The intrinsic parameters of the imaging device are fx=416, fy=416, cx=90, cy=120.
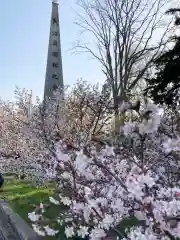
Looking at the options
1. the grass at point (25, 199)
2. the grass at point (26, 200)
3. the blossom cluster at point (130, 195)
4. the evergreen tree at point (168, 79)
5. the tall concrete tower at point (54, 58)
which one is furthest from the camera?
the tall concrete tower at point (54, 58)

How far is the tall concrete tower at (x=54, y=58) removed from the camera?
1172 inches

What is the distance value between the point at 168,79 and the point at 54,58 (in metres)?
16.2

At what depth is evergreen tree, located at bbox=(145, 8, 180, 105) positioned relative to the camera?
14.8m

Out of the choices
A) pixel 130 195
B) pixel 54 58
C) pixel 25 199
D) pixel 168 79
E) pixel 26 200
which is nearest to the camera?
pixel 130 195

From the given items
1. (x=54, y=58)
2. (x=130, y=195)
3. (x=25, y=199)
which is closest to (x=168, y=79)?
(x=25, y=199)

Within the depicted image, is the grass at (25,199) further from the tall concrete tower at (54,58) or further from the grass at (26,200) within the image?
the tall concrete tower at (54,58)

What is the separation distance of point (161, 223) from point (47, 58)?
29210 mm

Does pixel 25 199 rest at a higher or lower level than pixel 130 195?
lower

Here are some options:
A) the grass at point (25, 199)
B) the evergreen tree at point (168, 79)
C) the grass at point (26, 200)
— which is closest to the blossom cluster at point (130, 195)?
the grass at point (26, 200)

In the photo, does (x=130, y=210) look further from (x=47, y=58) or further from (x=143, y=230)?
(x=47, y=58)

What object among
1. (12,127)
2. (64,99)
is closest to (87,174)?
(64,99)

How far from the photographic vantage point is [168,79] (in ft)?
50.5

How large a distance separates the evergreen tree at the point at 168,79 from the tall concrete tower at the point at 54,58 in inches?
540

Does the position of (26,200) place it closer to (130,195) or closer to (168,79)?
(168,79)
